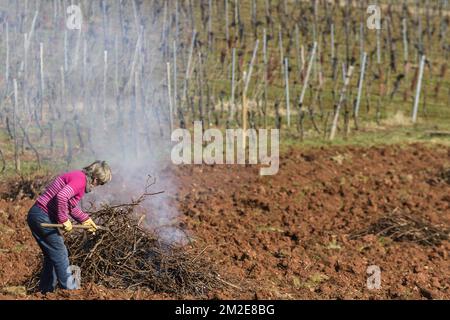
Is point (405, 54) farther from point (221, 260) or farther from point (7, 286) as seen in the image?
point (7, 286)

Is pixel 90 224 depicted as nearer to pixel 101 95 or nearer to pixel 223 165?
pixel 223 165

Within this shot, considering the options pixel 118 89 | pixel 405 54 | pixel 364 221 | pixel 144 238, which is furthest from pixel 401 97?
pixel 144 238

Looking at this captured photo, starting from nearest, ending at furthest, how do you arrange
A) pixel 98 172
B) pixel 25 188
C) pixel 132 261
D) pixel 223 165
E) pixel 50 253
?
pixel 98 172
pixel 50 253
pixel 132 261
pixel 25 188
pixel 223 165

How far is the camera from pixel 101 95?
643 inches

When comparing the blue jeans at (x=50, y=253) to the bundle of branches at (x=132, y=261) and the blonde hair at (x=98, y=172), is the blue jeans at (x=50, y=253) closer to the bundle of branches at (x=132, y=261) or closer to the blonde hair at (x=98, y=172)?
the bundle of branches at (x=132, y=261)

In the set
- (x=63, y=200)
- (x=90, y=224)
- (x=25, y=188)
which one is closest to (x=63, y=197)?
(x=63, y=200)

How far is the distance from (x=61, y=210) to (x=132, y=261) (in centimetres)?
104

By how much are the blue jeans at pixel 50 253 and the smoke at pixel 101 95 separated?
2.41m

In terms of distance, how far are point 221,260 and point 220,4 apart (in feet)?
56.5

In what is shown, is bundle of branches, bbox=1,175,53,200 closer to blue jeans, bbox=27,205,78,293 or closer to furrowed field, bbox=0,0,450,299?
furrowed field, bbox=0,0,450,299

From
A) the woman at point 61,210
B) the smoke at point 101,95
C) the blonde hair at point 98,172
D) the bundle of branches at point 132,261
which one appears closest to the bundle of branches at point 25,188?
the smoke at point 101,95

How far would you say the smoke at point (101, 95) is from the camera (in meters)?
13.2

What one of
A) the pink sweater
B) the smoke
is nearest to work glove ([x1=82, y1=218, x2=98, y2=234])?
the pink sweater

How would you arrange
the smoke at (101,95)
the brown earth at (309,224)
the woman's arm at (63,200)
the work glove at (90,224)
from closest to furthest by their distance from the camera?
the woman's arm at (63,200)
the work glove at (90,224)
the brown earth at (309,224)
the smoke at (101,95)
